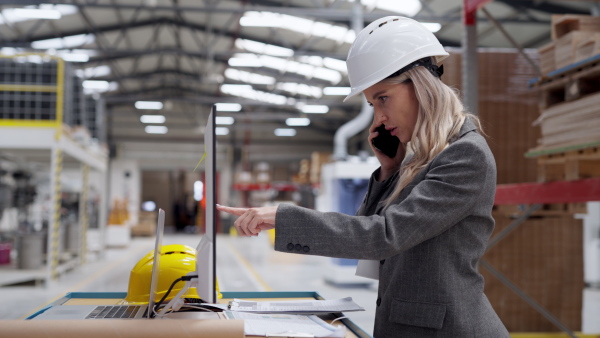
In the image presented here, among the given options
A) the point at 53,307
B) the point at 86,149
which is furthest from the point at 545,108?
the point at 86,149

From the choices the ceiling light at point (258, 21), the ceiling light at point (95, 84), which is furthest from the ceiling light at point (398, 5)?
the ceiling light at point (95, 84)

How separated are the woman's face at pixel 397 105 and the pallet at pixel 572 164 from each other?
7.45 feet

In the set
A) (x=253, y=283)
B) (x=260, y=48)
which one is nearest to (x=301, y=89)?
(x=260, y=48)

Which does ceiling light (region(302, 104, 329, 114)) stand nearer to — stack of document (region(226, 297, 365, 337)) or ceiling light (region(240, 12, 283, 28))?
ceiling light (region(240, 12, 283, 28))

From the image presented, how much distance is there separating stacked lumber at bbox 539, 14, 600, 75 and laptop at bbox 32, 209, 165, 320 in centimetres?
326

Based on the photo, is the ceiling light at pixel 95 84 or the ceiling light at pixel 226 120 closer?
the ceiling light at pixel 95 84

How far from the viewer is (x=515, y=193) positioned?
425 centimetres

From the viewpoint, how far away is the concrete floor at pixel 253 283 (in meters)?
7.38

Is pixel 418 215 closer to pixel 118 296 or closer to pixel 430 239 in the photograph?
pixel 430 239

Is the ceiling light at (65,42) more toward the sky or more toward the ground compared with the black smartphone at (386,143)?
more toward the sky

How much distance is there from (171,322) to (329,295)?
736 cm

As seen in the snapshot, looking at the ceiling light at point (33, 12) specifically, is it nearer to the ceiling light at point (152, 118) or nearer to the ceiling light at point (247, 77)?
the ceiling light at point (247, 77)

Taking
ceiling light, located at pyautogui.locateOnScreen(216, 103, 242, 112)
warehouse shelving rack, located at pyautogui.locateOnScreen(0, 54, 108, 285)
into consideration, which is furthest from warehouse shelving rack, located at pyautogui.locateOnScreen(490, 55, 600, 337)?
ceiling light, located at pyautogui.locateOnScreen(216, 103, 242, 112)

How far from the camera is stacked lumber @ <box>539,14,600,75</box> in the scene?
12.7ft
